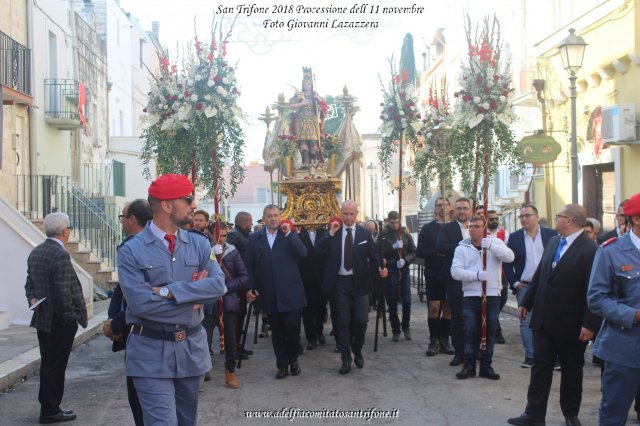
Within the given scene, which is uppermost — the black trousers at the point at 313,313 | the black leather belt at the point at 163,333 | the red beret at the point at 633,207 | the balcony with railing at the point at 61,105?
the balcony with railing at the point at 61,105

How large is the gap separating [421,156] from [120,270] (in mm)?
10954

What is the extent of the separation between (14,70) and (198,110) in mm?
8588

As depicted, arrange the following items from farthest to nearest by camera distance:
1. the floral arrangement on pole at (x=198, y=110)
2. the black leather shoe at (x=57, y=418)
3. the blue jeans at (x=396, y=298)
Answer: the blue jeans at (x=396, y=298), the floral arrangement on pole at (x=198, y=110), the black leather shoe at (x=57, y=418)

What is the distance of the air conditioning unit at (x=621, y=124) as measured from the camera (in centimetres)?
1712

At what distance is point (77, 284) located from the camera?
7.74 meters

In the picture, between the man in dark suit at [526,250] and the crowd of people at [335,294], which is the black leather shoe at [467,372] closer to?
the crowd of people at [335,294]

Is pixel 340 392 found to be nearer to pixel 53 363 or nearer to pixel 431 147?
pixel 53 363

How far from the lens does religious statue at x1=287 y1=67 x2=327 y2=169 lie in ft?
49.3

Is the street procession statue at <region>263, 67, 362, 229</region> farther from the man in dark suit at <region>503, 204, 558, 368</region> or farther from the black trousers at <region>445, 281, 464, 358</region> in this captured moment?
the man in dark suit at <region>503, 204, 558, 368</region>

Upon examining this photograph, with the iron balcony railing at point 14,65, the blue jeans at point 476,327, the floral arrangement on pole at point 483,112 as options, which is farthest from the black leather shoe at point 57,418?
the iron balcony railing at point 14,65

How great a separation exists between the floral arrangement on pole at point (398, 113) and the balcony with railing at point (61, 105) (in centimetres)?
1073

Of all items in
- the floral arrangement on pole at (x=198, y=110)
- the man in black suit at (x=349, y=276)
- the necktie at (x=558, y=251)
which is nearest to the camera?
Result: the necktie at (x=558, y=251)

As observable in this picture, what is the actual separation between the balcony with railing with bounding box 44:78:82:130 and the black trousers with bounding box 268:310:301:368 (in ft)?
45.3

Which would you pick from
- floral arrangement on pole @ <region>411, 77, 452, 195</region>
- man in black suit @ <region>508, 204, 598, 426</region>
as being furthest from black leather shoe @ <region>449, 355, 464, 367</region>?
floral arrangement on pole @ <region>411, 77, 452, 195</region>
